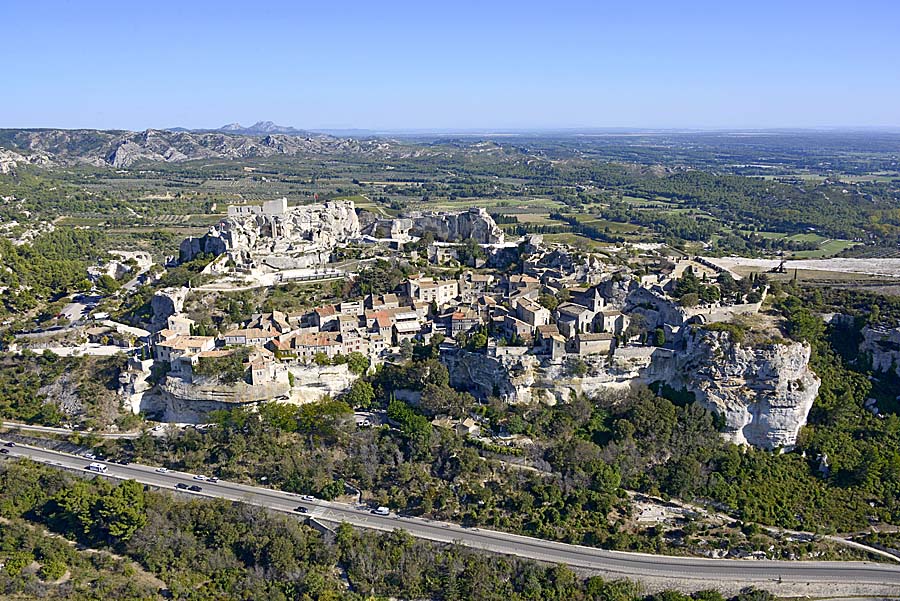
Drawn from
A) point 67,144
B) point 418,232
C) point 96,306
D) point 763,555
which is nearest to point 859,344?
point 763,555

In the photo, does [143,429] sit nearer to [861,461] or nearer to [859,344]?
[861,461]

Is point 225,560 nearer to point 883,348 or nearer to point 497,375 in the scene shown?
point 497,375

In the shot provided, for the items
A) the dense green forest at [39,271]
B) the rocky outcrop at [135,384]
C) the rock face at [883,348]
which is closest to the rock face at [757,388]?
the rock face at [883,348]

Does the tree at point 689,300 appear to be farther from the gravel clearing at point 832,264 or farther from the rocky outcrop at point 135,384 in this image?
the rocky outcrop at point 135,384

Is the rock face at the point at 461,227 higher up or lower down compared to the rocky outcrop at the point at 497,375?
higher up

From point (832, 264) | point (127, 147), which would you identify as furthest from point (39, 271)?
point (127, 147)

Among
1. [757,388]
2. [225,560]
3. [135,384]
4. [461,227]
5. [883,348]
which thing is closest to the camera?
[225,560]
